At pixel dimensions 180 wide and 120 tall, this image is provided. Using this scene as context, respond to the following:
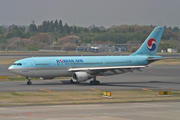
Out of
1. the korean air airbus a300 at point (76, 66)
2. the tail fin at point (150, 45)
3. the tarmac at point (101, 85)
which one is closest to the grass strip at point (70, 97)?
the tarmac at point (101, 85)

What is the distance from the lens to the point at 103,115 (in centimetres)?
2408

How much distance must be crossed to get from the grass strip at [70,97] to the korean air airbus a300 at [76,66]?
8.90 metres

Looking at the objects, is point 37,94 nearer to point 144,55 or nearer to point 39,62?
point 39,62

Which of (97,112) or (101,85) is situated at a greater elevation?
(97,112)

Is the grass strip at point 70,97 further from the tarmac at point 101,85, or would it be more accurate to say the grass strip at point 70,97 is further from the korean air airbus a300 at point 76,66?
the korean air airbus a300 at point 76,66

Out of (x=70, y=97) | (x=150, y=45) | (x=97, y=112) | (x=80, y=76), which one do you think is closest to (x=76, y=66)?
(x=80, y=76)

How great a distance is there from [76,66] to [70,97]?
14.6m

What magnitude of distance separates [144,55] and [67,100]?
26.9 meters

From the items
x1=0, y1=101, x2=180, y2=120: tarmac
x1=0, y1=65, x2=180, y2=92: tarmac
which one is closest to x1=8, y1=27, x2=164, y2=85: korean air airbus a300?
x1=0, y1=65, x2=180, y2=92: tarmac

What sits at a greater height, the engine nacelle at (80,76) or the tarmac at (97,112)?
the engine nacelle at (80,76)

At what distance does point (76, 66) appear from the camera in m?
49.8

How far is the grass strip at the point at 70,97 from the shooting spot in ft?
106

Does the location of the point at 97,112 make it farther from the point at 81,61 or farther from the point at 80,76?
the point at 81,61

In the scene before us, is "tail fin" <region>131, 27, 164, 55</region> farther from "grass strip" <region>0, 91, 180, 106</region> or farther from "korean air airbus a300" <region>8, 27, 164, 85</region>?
"grass strip" <region>0, 91, 180, 106</region>
